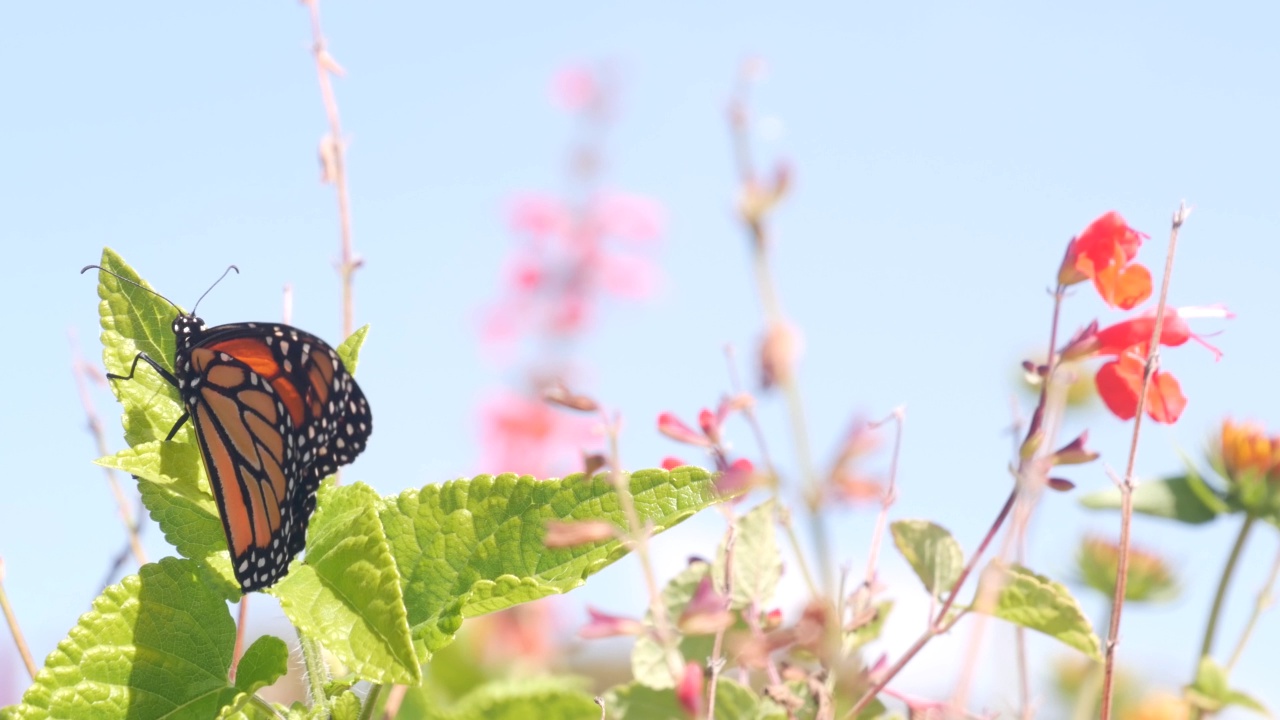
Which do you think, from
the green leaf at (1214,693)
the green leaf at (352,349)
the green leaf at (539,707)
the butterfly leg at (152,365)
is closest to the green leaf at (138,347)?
the butterfly leg at (152,365)

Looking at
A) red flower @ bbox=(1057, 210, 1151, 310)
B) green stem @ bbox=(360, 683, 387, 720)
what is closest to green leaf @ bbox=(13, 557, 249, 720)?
green stem @ bbox=(360, 683, 387, 720)

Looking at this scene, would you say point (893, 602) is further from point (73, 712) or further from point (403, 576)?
point (73, 712)

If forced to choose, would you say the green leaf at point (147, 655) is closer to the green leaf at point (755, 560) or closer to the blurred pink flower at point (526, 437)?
the green leaf at point (755, 560)

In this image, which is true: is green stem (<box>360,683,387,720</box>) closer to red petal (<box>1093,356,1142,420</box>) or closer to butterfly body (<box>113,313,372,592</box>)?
butterfly body (<box>113,313,372,592</box>)

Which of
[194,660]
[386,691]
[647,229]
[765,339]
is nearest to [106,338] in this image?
[194,660]

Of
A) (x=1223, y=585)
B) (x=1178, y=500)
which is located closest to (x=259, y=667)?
(x=1223, y=585)

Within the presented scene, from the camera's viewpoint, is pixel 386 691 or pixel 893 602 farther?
pixel 893 602
